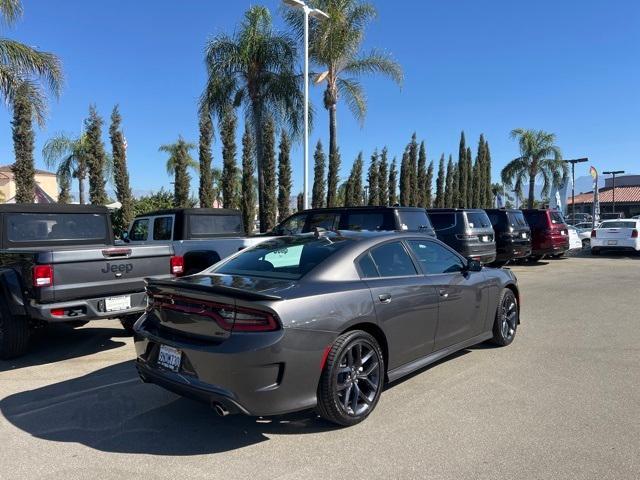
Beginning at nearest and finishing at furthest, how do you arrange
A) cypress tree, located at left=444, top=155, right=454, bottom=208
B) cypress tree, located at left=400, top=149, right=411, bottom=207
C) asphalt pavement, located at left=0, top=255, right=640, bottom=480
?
asphalt pavement, located at left=0, top=255, right=640, bottom=480, cypress tree, located at left=400, top=149, right=411, bottom=207, cypress tree, located at left=444, top=155, right=454, bottom=208

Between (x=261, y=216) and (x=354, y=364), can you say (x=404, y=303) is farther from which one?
(x=261, y=216)

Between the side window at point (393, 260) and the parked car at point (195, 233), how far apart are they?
420cm

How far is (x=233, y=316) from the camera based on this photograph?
11.6 ft

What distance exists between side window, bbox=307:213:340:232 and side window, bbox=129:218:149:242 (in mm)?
3248

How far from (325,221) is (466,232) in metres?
4.07

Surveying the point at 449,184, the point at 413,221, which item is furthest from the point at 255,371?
the point at 449,184

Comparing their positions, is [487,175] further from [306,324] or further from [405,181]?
[306,324]

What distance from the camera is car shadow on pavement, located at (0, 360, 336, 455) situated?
368 cm

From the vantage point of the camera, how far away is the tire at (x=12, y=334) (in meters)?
5.81

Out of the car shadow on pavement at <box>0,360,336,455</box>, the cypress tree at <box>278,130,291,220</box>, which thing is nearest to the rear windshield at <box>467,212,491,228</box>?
the car shadow on pavement at <box>0,360,336,455</box>

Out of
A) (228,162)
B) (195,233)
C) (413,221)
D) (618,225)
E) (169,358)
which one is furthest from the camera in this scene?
(228,162)

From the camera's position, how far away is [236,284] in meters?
3.90

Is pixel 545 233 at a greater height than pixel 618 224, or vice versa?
pixel 618 224

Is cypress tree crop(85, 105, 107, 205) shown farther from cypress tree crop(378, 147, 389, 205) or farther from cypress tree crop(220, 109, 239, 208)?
cypress tree crop(378, 147, 389, 205)
